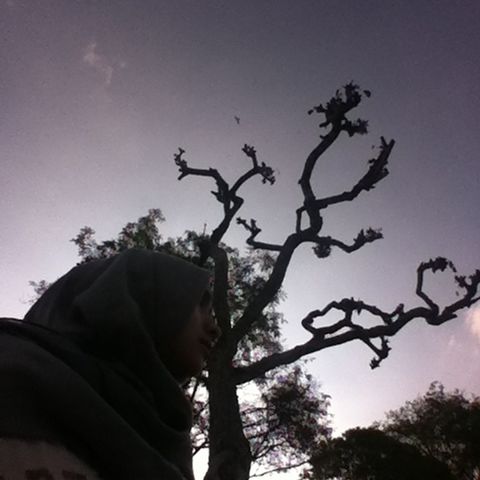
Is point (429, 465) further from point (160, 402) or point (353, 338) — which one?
point (160, 402)

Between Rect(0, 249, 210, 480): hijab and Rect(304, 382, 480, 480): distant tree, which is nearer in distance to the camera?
Rect(0, 249, 210, 480): hijab

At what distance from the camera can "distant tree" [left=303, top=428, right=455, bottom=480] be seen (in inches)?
834

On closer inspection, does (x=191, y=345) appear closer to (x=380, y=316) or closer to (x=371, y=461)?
(x=380, y=316)

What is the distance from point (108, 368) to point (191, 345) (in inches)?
15.3

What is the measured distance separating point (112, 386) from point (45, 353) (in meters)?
0.22

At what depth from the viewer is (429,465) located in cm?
2148

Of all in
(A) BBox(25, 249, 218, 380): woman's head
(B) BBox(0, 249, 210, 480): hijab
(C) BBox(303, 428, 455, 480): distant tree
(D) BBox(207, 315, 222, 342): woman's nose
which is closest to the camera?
(B) BBox(0, 249, 210, 480): hijab

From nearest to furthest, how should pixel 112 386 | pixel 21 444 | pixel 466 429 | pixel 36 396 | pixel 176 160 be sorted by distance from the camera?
pixel 21 444 → pixel 36 396 → pixel 112 386 → pixel 176 160 → pixel 466 429

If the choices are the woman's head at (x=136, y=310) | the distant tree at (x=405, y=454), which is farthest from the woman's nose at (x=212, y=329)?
the distant tree at (x=405, y=454)

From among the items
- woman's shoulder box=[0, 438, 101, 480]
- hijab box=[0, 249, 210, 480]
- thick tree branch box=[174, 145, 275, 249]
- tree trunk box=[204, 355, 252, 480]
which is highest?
thick tree branch box=[174, 145, 275, 249]

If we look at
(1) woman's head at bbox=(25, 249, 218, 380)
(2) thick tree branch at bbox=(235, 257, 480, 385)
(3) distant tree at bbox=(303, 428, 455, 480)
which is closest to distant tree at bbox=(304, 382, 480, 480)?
(3) distant tree at bbox=(303, 428, 455, 480)

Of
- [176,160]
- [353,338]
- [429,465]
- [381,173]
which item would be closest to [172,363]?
[353,338]

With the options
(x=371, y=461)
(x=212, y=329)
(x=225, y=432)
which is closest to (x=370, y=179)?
(x=225, y=432)

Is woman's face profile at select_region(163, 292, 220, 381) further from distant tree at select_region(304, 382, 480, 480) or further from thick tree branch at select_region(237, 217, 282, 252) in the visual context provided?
distant tree at select_region(304, 382, 480, 480)
